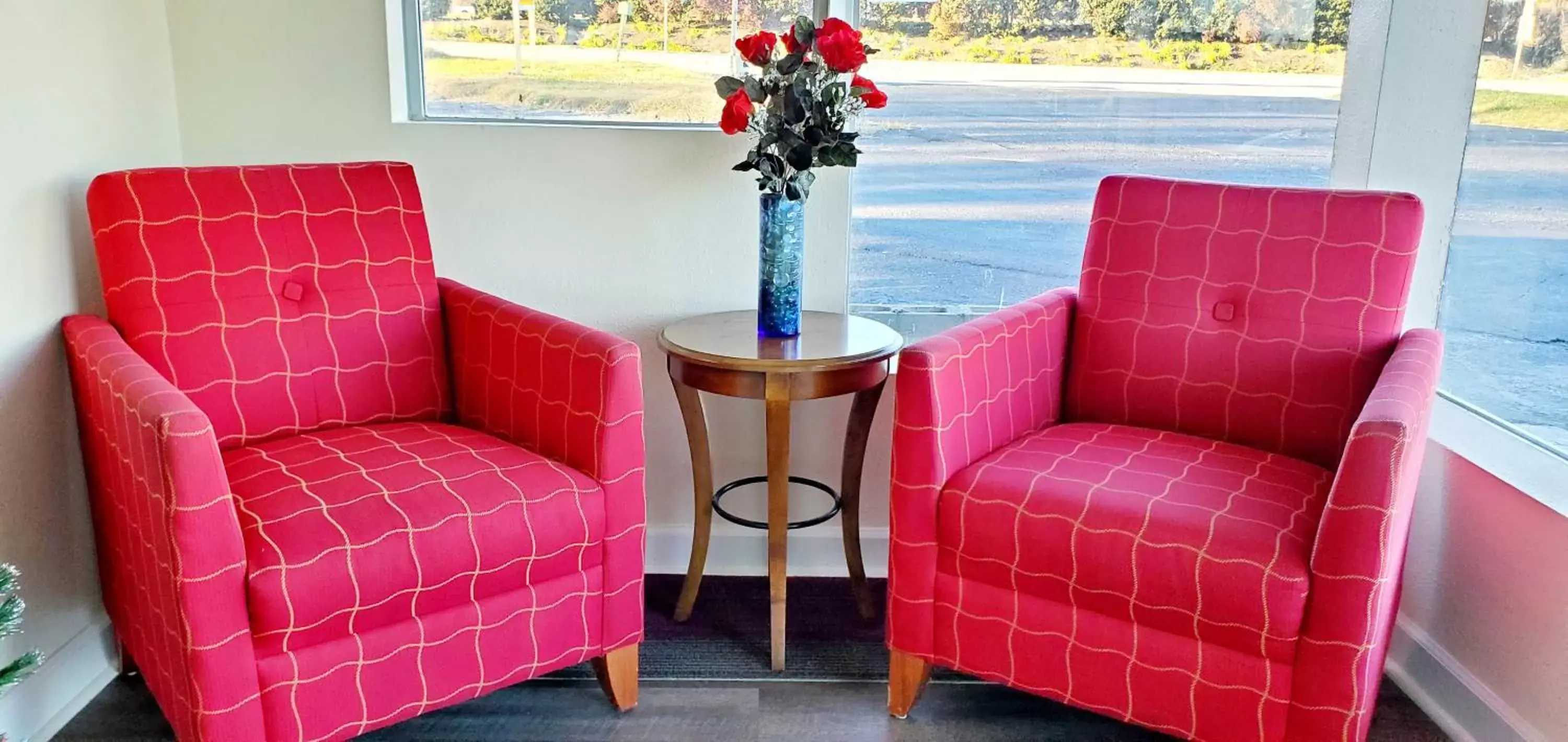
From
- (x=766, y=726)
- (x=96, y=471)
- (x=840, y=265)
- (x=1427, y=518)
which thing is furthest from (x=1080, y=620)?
(x=96, y=471)

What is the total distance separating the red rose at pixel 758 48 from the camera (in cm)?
200

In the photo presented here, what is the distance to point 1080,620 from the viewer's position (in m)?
1.70

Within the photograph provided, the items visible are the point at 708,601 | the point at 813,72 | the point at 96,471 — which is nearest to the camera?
the point at 96,471

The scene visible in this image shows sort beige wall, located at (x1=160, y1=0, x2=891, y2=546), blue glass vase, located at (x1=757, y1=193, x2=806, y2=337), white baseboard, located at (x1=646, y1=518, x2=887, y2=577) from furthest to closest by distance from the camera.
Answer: white baseboard, located at (x1=646, y1=518, x2=887, y2=577) < beige wall, located at (x1=160, y1=0, x2=891, y2=546) < blue glass vase, located at (x1=757, y1=193, x2=806, y2=337)

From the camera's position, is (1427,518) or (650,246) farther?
(650,246)

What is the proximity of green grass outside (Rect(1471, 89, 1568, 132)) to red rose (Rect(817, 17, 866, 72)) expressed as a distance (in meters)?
1.12

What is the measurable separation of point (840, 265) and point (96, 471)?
1410 millimetres

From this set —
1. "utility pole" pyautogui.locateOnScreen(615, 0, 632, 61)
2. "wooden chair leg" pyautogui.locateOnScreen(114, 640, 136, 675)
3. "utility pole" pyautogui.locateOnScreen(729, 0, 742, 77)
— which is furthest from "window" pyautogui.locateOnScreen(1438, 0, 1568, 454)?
"wooden chair leg" pyautogui.locateOnScreen(114, 640, 136, 675)

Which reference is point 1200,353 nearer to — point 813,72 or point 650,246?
point 813,72

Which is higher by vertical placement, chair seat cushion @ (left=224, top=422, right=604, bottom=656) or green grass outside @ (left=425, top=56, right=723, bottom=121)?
green grass outside @ (left=425, top=56, right=723, bottom=121)

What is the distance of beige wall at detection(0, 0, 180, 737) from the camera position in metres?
1.79

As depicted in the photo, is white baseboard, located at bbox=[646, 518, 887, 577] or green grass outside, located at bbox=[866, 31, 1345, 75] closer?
green grass outside, located at bbox=[866, 31, 1345, 75]

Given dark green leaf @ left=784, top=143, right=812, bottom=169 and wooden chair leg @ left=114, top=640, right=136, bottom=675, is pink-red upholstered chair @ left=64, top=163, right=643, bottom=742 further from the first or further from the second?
dark green leaf @ left=784, top=143, right=812, bottom=169

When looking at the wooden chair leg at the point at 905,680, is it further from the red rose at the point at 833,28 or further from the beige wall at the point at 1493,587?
the red rose at the point at 833,28
